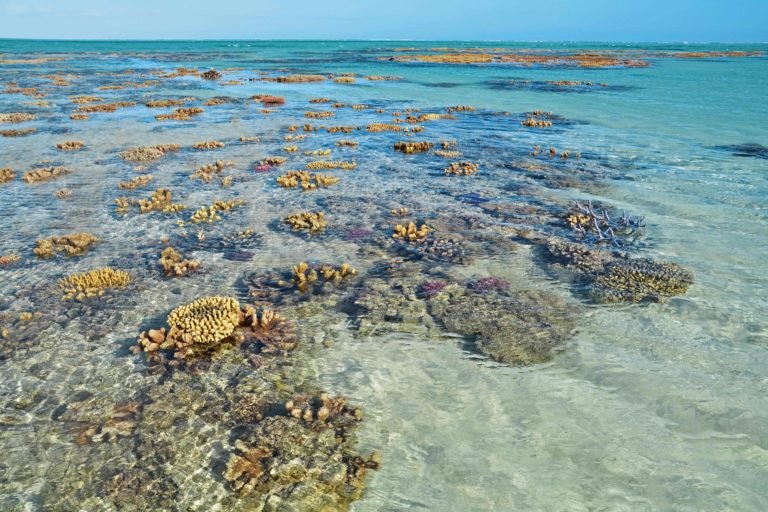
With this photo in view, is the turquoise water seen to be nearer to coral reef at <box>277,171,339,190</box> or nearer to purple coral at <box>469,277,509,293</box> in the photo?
purple coral at <box>469,277,509,293</box>

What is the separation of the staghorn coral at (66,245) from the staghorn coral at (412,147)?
13318 millimetres

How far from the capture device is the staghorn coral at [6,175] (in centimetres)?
1714

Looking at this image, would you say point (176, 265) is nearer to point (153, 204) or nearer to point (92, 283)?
point (92, 283)

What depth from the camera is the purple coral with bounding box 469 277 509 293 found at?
365 inches

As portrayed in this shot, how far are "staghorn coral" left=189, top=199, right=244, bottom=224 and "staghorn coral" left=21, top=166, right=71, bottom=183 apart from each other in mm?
7782

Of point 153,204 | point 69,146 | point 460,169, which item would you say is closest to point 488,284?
point 460,169

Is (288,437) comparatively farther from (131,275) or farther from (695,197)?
(695,197)

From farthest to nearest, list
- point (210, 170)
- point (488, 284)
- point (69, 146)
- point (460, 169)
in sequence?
point (69, 146) → point (210, 170) → point (460, 169) → point (488, 284)

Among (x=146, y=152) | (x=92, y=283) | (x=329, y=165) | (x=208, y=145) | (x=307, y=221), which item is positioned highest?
(x=208, y=145)

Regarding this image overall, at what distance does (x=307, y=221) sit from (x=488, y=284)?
5539 millimetres

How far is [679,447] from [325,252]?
7.74 meters

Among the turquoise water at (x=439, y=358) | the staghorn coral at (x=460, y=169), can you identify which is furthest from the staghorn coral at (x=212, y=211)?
the staghorn coral at (x=460, y=169)

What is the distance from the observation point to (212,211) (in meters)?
13.6

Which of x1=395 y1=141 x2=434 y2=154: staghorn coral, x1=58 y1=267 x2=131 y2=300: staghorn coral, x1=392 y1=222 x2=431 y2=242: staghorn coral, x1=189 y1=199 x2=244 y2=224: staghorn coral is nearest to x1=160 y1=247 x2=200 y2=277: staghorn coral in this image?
x1=58 y1=267 x2=131 y2=300: staghorn coral
